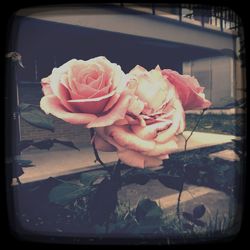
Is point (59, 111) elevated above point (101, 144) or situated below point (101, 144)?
above

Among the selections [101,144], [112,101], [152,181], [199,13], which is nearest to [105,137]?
[101,144]

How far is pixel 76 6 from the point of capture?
117 centimetres

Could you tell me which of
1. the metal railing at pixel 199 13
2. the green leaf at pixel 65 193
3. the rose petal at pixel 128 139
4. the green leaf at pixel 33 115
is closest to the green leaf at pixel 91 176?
the green leaf at pixel 65 193

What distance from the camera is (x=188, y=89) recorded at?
118 centimetres

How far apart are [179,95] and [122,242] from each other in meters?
0.64

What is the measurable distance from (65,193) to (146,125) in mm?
414

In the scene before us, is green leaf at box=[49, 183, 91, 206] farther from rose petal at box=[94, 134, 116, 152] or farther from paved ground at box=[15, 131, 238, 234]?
rose petal at box=[94, 134, 116, 152]

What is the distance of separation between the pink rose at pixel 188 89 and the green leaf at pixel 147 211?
402mm

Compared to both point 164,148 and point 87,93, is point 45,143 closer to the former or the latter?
point 87,93

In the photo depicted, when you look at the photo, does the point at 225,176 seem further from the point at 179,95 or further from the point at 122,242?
the point at 122,242

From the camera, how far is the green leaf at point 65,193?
119cm

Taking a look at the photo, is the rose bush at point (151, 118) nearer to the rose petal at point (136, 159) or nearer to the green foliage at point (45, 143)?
the rose petal at point (136, 159)

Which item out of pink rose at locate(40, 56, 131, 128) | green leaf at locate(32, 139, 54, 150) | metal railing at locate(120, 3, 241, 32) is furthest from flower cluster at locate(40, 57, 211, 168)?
metal railing at locate(120, 3, 241, 32)

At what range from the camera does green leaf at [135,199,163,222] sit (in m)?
1.20
